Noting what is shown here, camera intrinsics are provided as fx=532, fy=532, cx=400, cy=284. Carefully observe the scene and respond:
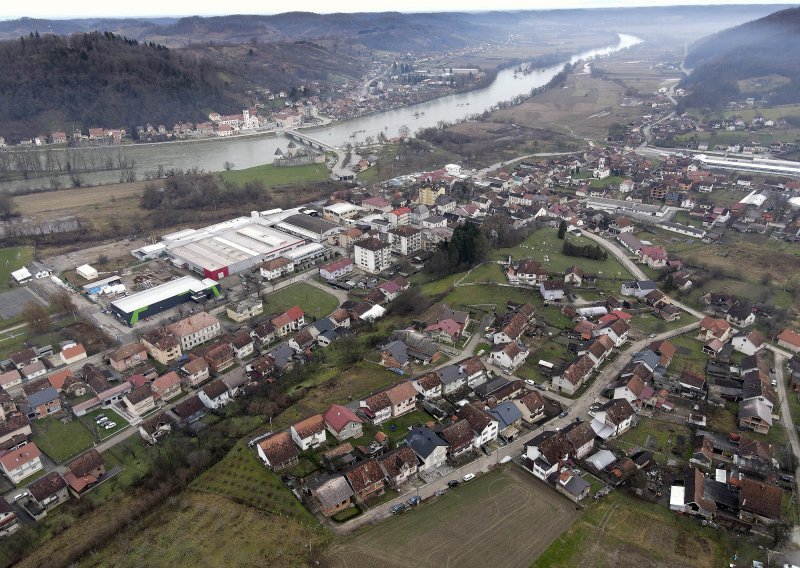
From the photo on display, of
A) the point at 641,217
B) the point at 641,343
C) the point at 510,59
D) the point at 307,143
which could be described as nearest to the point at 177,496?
the point at 641,343

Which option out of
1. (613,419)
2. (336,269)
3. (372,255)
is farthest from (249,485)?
(372,255)

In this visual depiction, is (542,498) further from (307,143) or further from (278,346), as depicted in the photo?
(307,143)

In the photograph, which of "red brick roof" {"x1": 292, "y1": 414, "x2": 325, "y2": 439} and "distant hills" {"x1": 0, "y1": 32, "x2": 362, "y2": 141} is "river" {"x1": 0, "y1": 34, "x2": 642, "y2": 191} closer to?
"distant hills" {"x1": 0, "y1": 32, "x2": 362, "y2": 141}

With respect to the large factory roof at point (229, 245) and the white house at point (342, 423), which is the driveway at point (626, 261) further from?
the large factory roof at point (229, 245)

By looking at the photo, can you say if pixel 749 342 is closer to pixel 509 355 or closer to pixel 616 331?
pixel 616 331

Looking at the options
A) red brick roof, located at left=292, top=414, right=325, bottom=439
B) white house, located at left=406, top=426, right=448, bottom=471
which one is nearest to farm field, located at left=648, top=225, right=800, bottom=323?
white house, located at left=406, top=426, right=448, bottom=471

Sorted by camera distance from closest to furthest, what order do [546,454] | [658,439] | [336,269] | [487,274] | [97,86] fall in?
[546,454]
[658,439]
[487,274]
[336,269]
[97,86]
